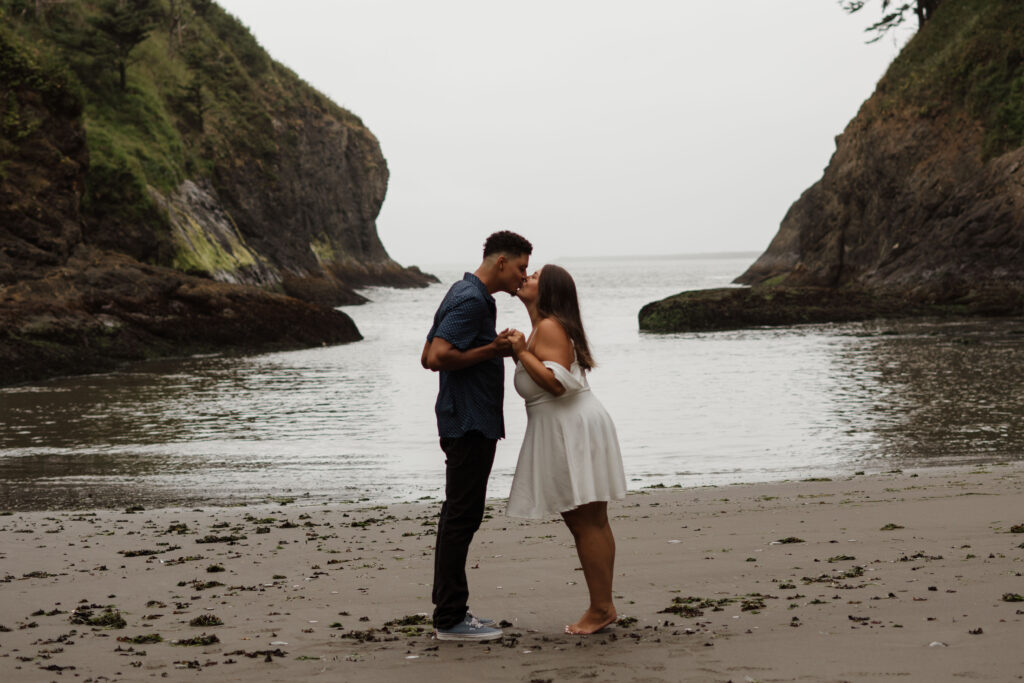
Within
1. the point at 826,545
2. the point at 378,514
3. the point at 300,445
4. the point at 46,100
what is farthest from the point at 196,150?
the point at 826,545

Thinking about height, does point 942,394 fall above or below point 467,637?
above

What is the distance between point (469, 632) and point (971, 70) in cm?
4330

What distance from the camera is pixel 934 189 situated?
4038 cm

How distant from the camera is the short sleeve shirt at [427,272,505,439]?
16.6ft

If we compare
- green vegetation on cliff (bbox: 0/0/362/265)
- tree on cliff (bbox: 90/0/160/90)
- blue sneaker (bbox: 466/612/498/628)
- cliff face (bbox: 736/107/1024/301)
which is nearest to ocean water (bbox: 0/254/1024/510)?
blue sneaker (bbox: 466/612/498/628)

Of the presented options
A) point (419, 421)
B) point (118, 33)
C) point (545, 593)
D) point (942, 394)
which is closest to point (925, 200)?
point (942, 394)

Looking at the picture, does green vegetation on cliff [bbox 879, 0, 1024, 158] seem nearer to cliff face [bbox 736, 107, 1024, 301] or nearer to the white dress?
cliff face [bbox 736, 107, 1024, 301]

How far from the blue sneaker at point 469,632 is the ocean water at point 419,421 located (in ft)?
11.1

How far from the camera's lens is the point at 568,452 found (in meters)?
5.02

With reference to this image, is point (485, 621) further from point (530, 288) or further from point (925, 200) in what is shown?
point (925, 200)

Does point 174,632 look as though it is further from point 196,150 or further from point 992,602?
point 196,150

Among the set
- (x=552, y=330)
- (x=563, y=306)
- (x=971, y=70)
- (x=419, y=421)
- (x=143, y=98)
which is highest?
(x=143, y=98)

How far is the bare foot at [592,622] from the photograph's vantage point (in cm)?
491

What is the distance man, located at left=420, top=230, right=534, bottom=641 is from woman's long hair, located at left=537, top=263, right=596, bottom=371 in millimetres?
159
